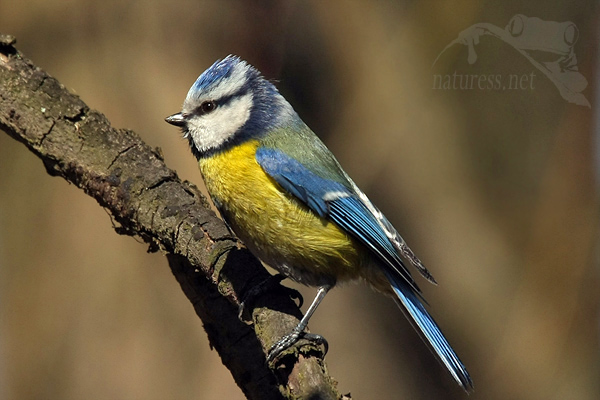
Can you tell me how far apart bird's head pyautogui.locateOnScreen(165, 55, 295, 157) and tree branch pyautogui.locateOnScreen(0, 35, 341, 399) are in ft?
0.59

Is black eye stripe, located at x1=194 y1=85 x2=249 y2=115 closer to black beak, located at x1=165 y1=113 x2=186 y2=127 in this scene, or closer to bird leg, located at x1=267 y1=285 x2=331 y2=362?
black beak, located at x1=165 y1=113 x2=186 y2=127

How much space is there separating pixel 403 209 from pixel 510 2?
1.27 m

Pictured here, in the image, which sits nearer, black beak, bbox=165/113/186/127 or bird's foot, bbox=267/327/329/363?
bird's foot, bbox=267/327/329/363

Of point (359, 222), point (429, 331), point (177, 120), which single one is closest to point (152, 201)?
point (177, 120)

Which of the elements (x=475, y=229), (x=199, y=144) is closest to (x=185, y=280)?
(x=199, y=144)

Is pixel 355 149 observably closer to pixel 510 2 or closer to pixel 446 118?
pixel 446 118

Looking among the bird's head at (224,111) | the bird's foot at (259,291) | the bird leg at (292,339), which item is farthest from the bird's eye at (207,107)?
the bird leg at (292,339)

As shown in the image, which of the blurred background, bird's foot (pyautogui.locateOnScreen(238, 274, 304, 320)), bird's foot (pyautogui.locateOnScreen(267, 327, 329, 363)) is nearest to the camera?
bird's foot (pyautogui.locateOnScreen(267, 327, 329, 363))

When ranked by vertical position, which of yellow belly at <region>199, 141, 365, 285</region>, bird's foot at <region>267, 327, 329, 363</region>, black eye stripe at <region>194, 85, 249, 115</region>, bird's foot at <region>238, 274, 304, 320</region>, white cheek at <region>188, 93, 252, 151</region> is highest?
black eye stripe at <region>194, 85, 249, 115</region>

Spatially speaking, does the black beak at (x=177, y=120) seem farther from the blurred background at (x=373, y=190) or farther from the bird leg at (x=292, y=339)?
the bird leg at (x=292, y=339)

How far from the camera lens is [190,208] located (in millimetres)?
2266
